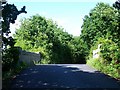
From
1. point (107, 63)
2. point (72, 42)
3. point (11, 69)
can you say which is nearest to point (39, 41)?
point (72, 42)

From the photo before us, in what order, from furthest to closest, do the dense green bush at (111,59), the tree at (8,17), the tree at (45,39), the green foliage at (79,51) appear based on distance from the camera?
the green foliage at (79,51) → the tree at (45,39) → the dense green bush at (111,59) → the tree at (8,17)

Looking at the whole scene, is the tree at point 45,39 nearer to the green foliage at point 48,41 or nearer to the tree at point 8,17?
the green foliage at point 48,41

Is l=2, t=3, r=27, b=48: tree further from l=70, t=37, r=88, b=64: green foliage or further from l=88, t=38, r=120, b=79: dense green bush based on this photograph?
l=70, t=37, r=88, b=64: green foliage

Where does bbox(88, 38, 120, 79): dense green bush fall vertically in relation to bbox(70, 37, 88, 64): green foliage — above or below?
below

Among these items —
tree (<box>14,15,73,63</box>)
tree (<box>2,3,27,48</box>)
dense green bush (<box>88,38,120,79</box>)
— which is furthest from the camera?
tree (<box>14,15,73,63</box>)

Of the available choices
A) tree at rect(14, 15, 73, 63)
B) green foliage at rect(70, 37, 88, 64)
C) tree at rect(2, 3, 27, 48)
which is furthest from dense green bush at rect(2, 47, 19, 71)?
green foliage at rect(70, 37, 88, 64)

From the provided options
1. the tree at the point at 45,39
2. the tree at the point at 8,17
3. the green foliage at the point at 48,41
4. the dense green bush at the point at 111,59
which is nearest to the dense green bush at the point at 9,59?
the tree at the point at 8,17

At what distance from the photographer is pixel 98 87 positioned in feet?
47.5

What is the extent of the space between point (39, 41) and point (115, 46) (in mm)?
25963

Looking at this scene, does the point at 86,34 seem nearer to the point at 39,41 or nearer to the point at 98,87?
the point at 39,41

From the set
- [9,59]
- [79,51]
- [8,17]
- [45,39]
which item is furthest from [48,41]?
[8,17]

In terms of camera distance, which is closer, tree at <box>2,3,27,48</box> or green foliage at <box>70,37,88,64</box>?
tree at <box>2,3,27,48</box>

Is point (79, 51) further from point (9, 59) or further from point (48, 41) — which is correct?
point (9, 59)

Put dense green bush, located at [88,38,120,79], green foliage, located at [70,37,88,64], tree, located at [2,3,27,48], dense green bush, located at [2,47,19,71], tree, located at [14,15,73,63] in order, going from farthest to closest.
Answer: green foliage, located at [70,37,88,64] → tree, located at [14,15,73,63] → dense green bush, located at [88,38,120,79] → dense green bush, located at [2,47,19,71] → tree, located at [2,3,27,48]
